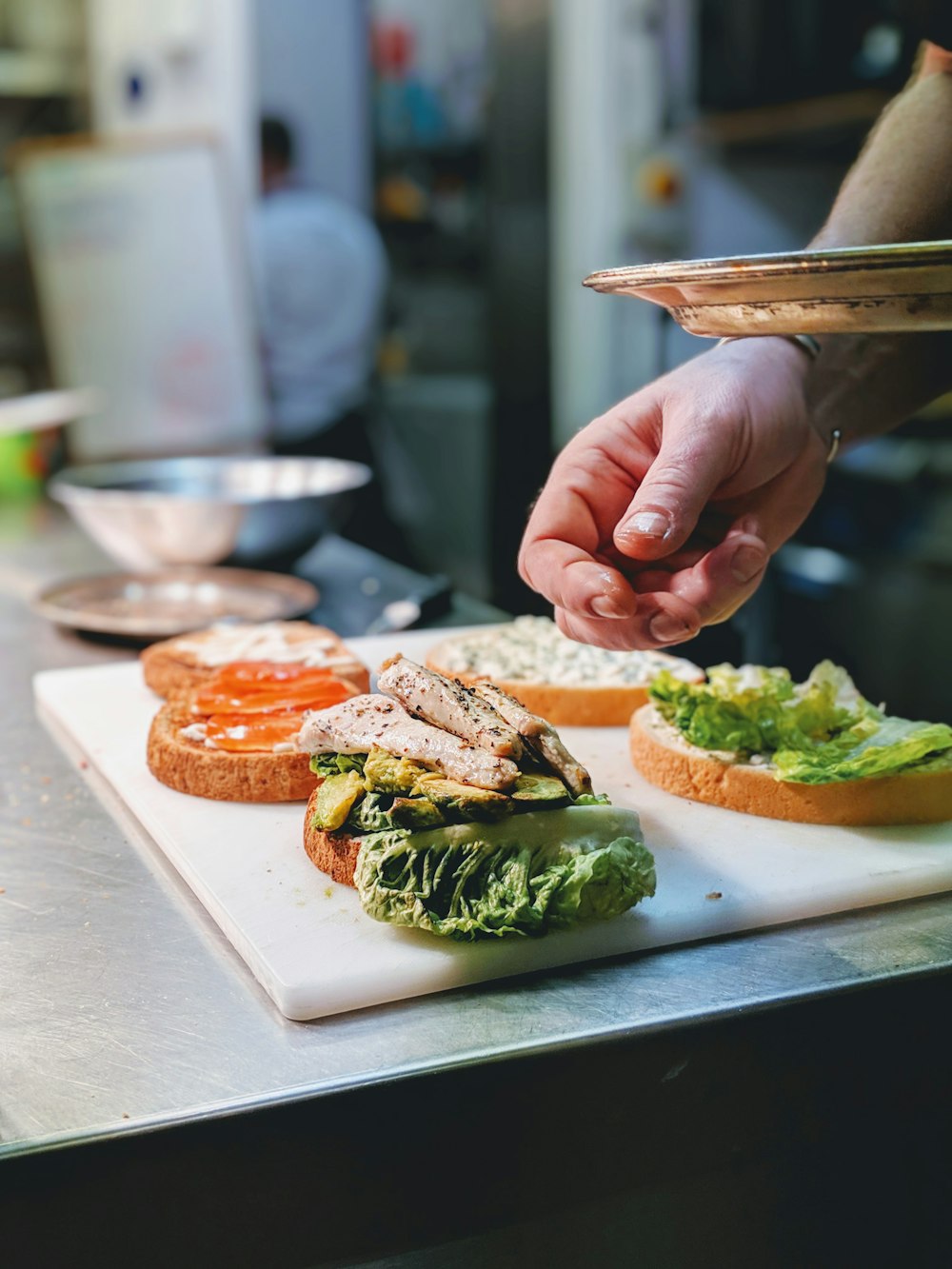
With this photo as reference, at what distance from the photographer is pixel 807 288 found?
928mm

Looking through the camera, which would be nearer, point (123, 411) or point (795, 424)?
point (795, 424)

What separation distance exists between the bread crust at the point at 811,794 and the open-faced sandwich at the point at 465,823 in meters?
0.24

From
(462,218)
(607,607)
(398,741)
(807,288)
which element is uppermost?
(462,218)

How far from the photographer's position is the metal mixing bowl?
8.54 feet

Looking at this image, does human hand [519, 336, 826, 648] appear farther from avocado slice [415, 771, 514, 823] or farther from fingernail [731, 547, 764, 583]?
avocado slice [415, 771, 514, 823]

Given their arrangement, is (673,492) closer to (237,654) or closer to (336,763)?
(336,763)

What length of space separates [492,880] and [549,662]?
2.60 ft

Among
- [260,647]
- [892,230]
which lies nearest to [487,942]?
[260,647]

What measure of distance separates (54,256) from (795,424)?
5.39 m

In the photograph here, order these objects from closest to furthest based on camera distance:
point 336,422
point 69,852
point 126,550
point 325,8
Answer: point 69,852
point 126,550
point 336,422
point 325,8

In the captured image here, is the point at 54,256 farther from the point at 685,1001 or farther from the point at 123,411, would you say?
the point at 685,1001

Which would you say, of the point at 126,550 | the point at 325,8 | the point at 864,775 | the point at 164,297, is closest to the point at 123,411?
the point at 164,297

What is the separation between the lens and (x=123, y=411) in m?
6.21

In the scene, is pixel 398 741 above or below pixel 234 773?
above
